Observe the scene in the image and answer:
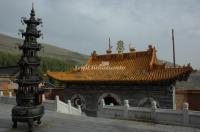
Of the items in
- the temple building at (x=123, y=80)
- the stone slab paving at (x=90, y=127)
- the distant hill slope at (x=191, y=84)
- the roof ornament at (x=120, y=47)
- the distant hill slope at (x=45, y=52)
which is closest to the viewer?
the stone slab paving at (x=90, y=127)

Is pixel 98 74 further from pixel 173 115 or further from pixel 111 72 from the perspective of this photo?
pixel 173 115

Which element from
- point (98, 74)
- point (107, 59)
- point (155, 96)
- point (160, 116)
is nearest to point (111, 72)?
point (98, 74)

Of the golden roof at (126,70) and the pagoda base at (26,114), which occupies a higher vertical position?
the golden roof at (126,70)

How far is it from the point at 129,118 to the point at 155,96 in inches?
127

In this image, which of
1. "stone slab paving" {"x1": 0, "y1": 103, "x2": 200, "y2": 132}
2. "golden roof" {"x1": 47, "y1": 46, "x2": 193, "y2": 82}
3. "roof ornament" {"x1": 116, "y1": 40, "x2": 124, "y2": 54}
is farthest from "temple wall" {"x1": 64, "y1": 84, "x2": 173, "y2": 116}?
"stone slab paving" {"x1": 0, "y1": 103, "x2": 200, "y2": 132}

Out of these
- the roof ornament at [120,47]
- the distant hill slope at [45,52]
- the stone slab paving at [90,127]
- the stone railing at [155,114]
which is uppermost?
the distant hill slope at [45,52]

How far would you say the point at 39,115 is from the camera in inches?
425

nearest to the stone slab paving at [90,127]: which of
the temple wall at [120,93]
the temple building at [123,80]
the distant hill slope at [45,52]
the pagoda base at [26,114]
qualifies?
the pagoda base at [26,114]

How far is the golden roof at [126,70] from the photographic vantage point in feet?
52.1

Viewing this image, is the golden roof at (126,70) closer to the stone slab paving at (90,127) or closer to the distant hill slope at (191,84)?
the stone slab paving at (90,127)

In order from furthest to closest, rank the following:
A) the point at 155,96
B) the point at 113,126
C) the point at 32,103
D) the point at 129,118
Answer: the point at 155,96, the point at 129,118, the point at 113,126, the point at 32,103

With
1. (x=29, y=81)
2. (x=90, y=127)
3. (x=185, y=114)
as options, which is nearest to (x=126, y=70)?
(x=185, y=114)

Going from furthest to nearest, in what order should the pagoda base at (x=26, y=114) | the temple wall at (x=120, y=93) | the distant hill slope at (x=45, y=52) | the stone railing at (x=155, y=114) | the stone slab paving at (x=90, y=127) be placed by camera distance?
the distant hill slope at (x=45, y=52)
the temple wall at (x=120, y=93)
the stone railing at (x=155, y=114)
the stone slab paving at (x=90, y=127)
the pagoda base at (x=26, y=114)

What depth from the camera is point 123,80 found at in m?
16.8
